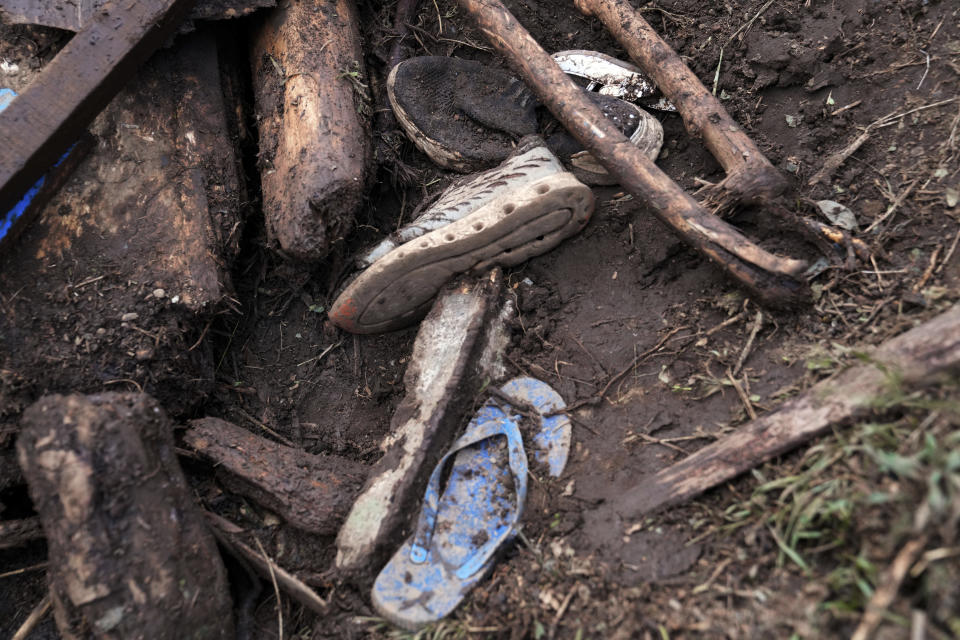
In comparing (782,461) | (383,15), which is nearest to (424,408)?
(782,461)

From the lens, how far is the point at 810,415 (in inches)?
68.8

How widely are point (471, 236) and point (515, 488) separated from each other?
0.94 meters

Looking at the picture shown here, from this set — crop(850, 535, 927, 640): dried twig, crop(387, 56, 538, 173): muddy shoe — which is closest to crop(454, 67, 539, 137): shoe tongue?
crop(387, 56, 538, 173): muddy shoe

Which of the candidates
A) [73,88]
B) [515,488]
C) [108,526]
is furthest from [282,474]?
[73,88]

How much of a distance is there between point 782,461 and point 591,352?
777mm

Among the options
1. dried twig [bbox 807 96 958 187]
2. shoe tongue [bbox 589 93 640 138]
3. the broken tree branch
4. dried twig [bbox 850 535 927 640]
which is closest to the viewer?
dried twig [bbox 850 535 927 640]

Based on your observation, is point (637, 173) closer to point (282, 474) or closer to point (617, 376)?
point (617, 376)

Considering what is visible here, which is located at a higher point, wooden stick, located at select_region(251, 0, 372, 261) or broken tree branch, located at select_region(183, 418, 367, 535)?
wooden stick, located at select_region(251, 0, 372, 261)

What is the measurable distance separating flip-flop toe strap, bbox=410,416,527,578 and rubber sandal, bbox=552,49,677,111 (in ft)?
5.08

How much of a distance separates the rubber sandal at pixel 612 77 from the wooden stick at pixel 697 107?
0.14 m

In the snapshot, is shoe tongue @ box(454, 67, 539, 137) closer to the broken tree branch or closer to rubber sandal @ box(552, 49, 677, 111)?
rubber sandal @ box(552, 49, 677, 111)

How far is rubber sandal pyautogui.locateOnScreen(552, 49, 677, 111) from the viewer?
9.14 ft

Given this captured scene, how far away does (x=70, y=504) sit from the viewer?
1.76m

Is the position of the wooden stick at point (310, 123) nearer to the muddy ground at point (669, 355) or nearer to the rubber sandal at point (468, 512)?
the muddy ground at point (669, 355)
